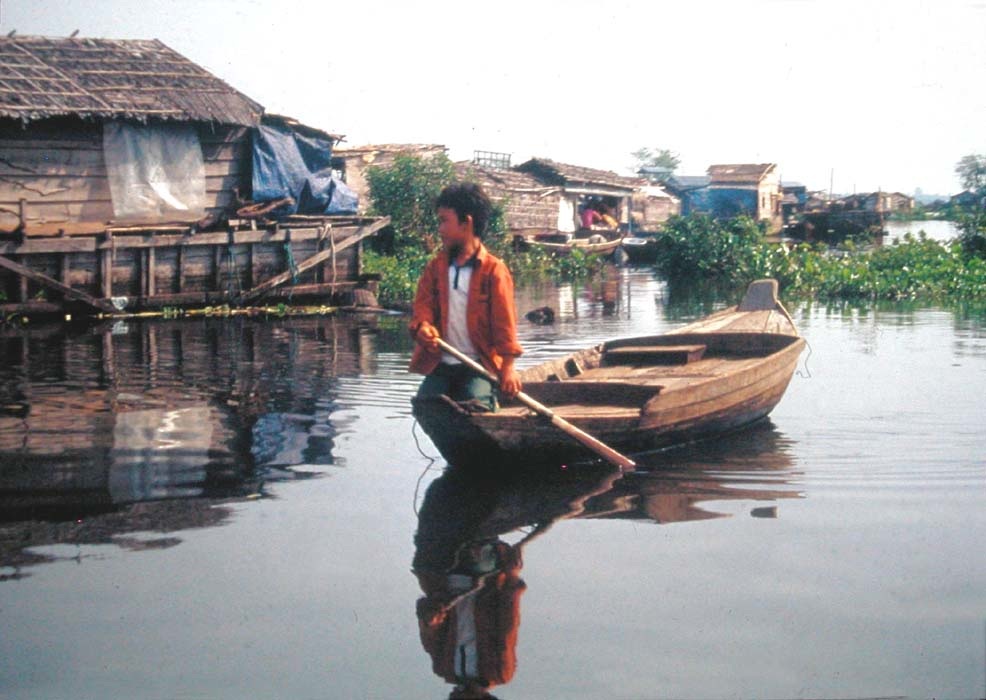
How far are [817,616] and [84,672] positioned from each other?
2.61 metres

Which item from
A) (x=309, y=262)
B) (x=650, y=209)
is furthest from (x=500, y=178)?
(x=309, y=262)

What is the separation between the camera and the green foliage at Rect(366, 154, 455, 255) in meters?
28.0

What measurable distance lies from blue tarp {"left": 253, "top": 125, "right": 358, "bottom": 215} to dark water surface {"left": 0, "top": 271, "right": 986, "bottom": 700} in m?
9.43

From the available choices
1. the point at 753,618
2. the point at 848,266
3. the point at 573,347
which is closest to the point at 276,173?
the point at 573,347

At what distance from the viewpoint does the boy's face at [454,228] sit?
19.3ft

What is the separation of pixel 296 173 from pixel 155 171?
2477 mm

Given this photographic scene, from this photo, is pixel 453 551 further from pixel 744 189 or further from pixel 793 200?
pixel 793 200

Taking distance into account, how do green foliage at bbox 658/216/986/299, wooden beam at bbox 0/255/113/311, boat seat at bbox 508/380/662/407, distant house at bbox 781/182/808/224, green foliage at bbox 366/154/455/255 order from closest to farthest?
1. boat seat at bbox 508/380/662/407
2. wooden beam at bbox 0/255/113/311
3. green foliage at bbox 658/216/986/299
4. green foliage at bbox 366/154/455/255
5. distant house at bbox 781/182/808/224

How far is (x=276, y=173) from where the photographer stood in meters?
19.2

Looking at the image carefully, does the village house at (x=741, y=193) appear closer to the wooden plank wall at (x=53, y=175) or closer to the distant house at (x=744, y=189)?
the distant house at (x=744, y=189)

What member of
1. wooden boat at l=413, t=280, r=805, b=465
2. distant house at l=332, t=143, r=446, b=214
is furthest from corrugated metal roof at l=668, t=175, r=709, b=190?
wooden boat at l=413, t=280, r=805, b=465

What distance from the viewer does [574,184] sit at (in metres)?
39.3

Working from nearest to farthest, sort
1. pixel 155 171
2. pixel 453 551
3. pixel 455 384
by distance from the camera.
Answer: pixel 453 551, pixel 455 384, pixel 155 171

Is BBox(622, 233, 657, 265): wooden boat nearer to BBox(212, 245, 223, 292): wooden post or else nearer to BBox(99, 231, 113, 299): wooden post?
BBox(212, 245, 223, 292): wooden post
